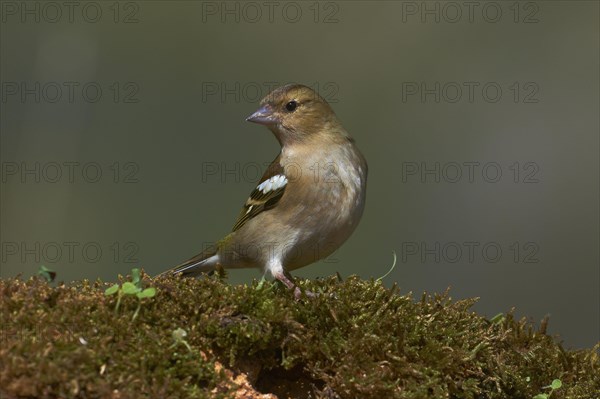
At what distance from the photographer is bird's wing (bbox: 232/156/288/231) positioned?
5480mm

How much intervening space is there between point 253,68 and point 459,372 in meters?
8.87

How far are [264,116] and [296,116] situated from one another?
0.24 metres

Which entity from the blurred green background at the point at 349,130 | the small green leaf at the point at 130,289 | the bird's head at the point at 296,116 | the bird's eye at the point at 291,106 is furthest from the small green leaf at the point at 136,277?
the blurred green background at the point at 349,130

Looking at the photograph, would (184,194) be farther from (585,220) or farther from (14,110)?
(585,220)

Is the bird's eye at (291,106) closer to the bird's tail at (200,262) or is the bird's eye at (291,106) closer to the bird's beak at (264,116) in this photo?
the bird's beak at (264,116)

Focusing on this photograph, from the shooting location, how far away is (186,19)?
1231 centimetres

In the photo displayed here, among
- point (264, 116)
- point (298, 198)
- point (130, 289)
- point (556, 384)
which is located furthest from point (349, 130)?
point (130, 289)

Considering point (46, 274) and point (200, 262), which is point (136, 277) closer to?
point (46, 274)

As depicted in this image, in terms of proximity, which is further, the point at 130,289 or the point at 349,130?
the point at 349,130

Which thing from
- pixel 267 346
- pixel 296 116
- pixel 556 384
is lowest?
pixel 556 384

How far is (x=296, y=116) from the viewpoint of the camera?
589 centimetres

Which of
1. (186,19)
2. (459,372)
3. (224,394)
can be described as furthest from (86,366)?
(186,19)

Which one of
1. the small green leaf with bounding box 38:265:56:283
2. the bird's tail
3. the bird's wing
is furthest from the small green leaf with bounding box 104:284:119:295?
the bird's tail

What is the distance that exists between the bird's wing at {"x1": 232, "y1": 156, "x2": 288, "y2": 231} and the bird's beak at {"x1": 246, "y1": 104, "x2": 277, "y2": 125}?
0.31m
